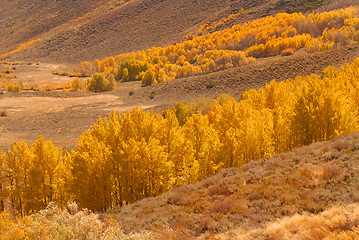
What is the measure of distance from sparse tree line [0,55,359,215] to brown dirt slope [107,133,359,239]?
401 centimetres

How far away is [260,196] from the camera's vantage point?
15.3 metres

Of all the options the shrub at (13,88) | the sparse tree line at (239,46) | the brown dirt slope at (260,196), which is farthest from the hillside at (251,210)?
the shrub at (13,88)

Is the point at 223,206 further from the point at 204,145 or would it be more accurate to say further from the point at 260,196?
the point at 204,145

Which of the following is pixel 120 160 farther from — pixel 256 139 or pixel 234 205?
pixel 256 139

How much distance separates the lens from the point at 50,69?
169375mm

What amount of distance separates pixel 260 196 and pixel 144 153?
1025 cm

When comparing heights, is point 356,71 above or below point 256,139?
above

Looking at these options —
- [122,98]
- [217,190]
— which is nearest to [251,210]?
[217,190]

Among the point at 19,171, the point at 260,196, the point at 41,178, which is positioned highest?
the point at 260,196

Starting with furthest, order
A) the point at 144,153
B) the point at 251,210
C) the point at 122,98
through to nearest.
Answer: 1. the point at 122,98
2. the point at 144,153
3. the point at 251,210

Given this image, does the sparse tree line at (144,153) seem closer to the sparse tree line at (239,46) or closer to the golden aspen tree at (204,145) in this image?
the golden aspen tree at (204,145)

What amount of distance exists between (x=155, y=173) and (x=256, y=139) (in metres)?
10.9

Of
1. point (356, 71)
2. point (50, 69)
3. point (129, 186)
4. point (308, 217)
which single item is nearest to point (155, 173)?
point (129, 186)

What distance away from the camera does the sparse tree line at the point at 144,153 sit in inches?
914
